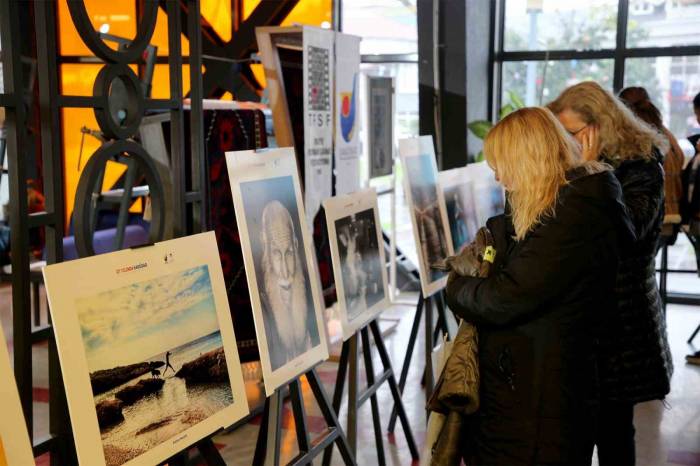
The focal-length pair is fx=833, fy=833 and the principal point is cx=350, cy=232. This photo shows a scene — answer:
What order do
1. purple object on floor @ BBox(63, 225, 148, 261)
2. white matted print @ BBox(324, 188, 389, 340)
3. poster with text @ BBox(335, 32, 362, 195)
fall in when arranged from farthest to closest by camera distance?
purple object on floor @ BBox(63, 225, 148, 261) < poster with text @ BBox(335, 32, 362, 195) < white matted print @ BBox(324, 188, 389, 340)

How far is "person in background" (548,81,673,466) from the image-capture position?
99.1 inches

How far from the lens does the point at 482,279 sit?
6.98 ft

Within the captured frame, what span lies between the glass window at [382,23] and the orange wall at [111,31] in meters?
0.23

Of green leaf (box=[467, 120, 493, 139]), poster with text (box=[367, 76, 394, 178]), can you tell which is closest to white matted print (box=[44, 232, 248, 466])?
poster with text (box=[367, 76, 394, 178])

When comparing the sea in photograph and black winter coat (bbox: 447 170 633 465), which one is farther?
black winter coat (bbox: 447 170 633 465)

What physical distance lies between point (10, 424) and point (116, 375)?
0.32 meters

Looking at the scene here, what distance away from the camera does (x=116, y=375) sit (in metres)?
1.69

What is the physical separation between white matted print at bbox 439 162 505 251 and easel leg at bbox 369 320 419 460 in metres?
0.94

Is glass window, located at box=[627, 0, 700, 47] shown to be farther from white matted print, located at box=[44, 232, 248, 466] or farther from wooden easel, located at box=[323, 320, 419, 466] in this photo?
white matted print, located at box=[44, 232, 248, 466]

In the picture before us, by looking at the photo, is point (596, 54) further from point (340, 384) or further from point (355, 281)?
point (340, 384)

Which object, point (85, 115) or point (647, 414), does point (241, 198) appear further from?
point (85, 115)

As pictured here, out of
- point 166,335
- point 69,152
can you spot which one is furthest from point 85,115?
point 166,335

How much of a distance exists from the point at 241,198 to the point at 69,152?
224 inches

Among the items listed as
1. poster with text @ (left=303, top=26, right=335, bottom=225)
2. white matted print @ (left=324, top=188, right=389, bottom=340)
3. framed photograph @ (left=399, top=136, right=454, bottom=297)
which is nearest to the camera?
white matted print @ (left=324, top=188, right=389, bottom=340)
